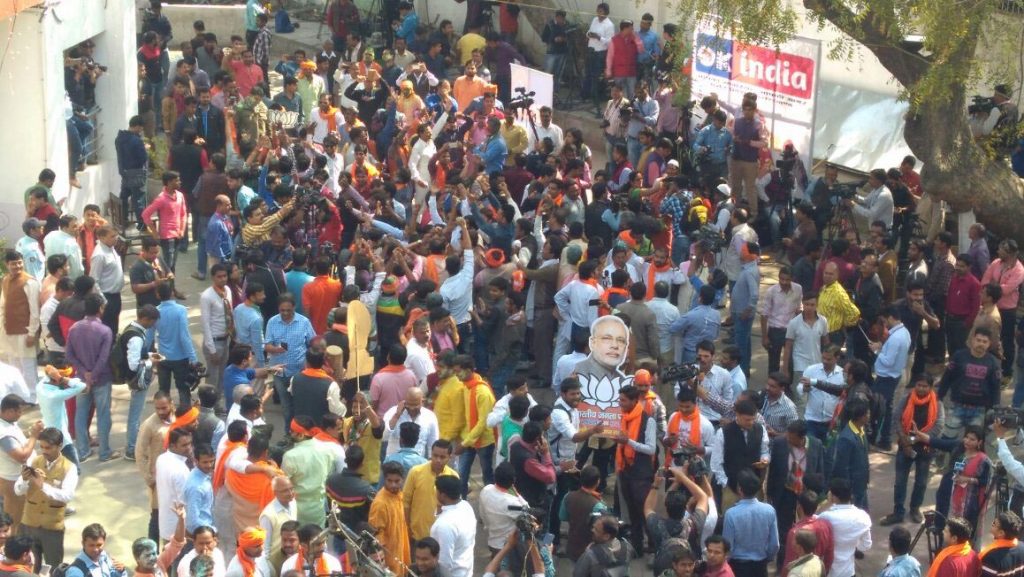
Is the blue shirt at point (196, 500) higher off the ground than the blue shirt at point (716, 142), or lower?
lower

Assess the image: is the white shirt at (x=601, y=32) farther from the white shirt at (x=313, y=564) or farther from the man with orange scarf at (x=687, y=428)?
the white shirt at (x=313, y=564)

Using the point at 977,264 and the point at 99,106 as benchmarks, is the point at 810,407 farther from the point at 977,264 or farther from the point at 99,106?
the point at 99,106

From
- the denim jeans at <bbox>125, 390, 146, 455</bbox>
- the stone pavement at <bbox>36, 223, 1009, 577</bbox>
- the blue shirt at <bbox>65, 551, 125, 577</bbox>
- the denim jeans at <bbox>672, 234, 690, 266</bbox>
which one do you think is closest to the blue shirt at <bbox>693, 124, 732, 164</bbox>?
the denim jeans at <bbox>672, 234, 690, 266</bbox>

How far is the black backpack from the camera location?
1137 cm

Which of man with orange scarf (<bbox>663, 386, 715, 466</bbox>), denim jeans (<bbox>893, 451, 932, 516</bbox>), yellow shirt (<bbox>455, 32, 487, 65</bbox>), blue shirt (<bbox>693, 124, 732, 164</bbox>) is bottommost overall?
denim jeans (<bbox>893, 451, 932, 516</bbox>)

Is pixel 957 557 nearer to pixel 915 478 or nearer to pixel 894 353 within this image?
pixel 915 478

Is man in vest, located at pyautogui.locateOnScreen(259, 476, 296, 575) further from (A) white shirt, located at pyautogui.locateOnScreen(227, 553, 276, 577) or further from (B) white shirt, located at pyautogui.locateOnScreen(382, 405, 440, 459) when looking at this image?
(B) white shirt, located at pyautogui.locateOnScreen(382, 405, 440, 459)

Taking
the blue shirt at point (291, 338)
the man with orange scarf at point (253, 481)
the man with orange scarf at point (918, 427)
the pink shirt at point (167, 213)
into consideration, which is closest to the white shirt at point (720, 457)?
the man with orange scarf at point (918, 427)

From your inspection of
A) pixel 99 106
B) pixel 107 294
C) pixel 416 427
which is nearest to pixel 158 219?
pixel 107 294

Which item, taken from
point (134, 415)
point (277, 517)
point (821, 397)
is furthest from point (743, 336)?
point (277, 517)

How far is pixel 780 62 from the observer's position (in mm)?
16969

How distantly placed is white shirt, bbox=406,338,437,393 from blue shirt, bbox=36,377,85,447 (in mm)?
2349

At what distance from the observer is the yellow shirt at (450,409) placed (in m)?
10.6

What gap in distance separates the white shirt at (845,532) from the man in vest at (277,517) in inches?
125
